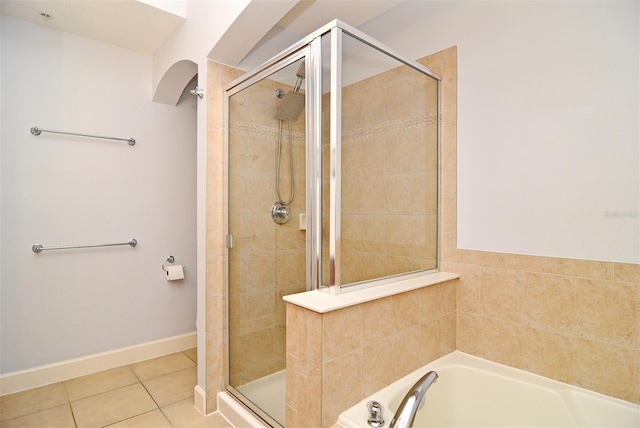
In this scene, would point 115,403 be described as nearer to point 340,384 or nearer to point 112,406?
point 112,406

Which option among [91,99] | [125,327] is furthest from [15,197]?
[125,327]

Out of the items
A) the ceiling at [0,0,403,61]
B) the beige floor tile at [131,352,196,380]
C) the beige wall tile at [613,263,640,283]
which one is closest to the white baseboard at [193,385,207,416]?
the beige floor tile at [131,352,196,380]

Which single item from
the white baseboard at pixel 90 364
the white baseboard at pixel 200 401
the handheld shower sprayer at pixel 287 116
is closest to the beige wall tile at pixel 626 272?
the handheld shower sprayer at pixel 287 116

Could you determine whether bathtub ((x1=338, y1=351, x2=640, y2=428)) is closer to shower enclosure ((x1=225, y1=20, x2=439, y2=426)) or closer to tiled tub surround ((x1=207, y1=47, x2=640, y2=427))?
tiled tub surround ((x1=207, y1=47, x2=640, y2=427))

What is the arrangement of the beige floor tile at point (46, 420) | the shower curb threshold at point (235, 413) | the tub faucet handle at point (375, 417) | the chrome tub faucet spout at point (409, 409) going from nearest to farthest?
the chrome tub faucet spout at point (409, 409) → the tub faucet handle at point (375, 417) → the shower curb threshold at point (235, 413) → the beige floor tile at point (46, 420)

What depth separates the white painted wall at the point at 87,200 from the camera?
7.20ft

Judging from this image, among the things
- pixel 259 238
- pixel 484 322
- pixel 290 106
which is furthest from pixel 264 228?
pixel 484 322

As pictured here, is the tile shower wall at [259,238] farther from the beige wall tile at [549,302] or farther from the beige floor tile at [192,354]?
the beige wall tile at [549,302]

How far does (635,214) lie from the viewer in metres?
1.33

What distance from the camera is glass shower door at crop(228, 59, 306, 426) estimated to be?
1.68 m

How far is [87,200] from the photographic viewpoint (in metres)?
2.44

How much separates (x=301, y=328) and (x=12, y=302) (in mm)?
2118

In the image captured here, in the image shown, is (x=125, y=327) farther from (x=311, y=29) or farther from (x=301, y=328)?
(x=311, y=29)

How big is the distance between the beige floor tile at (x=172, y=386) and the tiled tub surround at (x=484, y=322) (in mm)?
345
